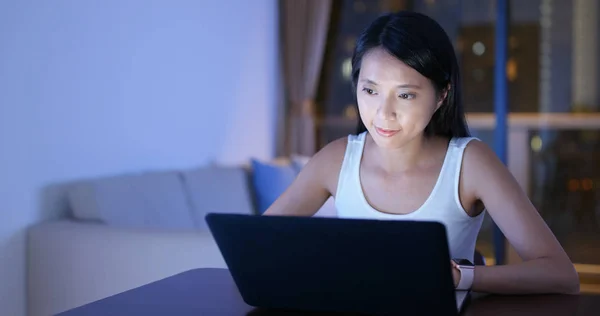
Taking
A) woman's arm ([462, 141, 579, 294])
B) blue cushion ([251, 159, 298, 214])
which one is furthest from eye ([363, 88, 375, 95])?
blue cushion ([251, 159, 298, 214])

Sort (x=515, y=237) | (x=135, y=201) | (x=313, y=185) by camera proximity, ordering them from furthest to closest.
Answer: (x=135, y=201) → (x=313, y=185) → (x=515, y=237)

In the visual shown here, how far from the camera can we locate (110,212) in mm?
3215

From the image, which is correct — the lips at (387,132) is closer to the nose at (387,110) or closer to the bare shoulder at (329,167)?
the nose at (387,110)

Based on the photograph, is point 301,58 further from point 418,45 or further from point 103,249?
point 418,45

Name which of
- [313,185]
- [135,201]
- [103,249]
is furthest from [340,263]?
[135,201]

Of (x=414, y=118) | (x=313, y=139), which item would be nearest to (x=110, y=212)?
(x=414, y=118)

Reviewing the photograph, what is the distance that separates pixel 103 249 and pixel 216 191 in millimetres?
1320

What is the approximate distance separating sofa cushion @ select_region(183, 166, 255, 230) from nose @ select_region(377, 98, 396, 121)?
7.63 ft

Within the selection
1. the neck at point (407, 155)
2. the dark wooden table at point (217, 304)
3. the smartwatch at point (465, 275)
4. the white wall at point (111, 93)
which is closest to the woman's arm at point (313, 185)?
the neck at point (407, 155)

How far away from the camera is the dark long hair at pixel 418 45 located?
1660 mm

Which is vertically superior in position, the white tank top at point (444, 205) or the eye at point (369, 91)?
the eye at point (369, 91)

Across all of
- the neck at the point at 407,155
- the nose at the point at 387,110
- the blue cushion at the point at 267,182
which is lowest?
the blue cushion at the point at 267,182

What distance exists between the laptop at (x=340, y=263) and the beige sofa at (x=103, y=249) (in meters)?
1.51

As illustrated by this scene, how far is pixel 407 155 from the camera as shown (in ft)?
6.01
